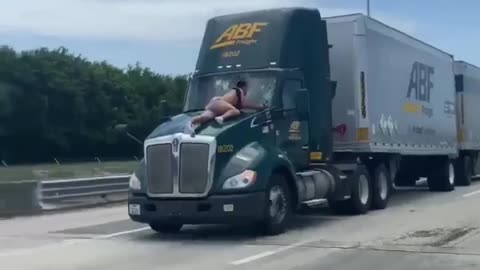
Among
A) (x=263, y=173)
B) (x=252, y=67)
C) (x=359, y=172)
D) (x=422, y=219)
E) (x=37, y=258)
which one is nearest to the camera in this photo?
(x=37, y=258)

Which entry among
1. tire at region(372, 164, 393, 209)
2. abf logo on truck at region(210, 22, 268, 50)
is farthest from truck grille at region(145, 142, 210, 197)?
tire at region(372, 164, 393, 209)

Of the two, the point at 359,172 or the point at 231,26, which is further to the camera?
the point at 359,172

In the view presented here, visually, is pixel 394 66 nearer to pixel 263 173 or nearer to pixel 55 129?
pixel 263 173

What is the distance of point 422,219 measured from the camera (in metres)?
17.8

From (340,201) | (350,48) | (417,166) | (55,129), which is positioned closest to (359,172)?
(340,201)

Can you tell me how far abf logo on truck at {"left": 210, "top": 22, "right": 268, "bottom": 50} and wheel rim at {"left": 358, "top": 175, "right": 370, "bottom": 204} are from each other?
13.3 feet

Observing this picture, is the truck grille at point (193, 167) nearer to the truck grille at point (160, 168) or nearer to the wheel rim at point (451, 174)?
the truck grille at point (160, 168)

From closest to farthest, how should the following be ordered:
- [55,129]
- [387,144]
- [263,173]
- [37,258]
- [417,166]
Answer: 1. [37,258]
2. [263,173]
3. [387,144]
4. [417,166]
5. [55,129]

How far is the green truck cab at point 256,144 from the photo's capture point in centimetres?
1446

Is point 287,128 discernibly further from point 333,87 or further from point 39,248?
point 39,248

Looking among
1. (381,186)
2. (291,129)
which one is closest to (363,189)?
(381,186)

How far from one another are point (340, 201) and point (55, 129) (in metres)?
58.4

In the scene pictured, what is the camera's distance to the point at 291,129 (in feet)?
53.3

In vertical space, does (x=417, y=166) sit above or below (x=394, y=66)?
below
